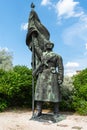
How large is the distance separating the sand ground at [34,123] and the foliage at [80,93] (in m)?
0.43

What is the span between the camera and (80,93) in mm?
11672

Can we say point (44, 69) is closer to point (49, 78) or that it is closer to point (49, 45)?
point (49, 78)

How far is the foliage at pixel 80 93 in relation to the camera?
36.3 ft

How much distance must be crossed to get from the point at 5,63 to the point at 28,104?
6768 millimetres

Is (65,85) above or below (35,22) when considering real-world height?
below

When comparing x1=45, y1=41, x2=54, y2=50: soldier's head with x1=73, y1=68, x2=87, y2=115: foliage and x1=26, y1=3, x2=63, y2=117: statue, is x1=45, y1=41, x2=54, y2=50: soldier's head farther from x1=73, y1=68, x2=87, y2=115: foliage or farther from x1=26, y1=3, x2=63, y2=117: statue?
x1=73, y1=68, x2=87, y2=115: foliage

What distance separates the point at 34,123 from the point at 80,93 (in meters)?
3.05

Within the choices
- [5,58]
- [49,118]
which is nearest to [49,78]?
[49,118]

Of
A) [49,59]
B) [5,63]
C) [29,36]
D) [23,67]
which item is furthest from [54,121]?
[5,63]

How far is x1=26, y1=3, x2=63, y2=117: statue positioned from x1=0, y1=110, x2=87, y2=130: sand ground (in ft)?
1.83

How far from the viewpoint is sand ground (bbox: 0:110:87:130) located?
856cm

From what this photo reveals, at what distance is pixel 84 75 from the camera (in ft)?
39.9

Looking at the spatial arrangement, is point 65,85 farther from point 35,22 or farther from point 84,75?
point 35,22

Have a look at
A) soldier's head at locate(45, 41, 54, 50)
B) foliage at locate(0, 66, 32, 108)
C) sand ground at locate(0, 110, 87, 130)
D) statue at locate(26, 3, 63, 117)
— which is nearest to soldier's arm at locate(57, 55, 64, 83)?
statue at locate(26, 3, 63, 117)
